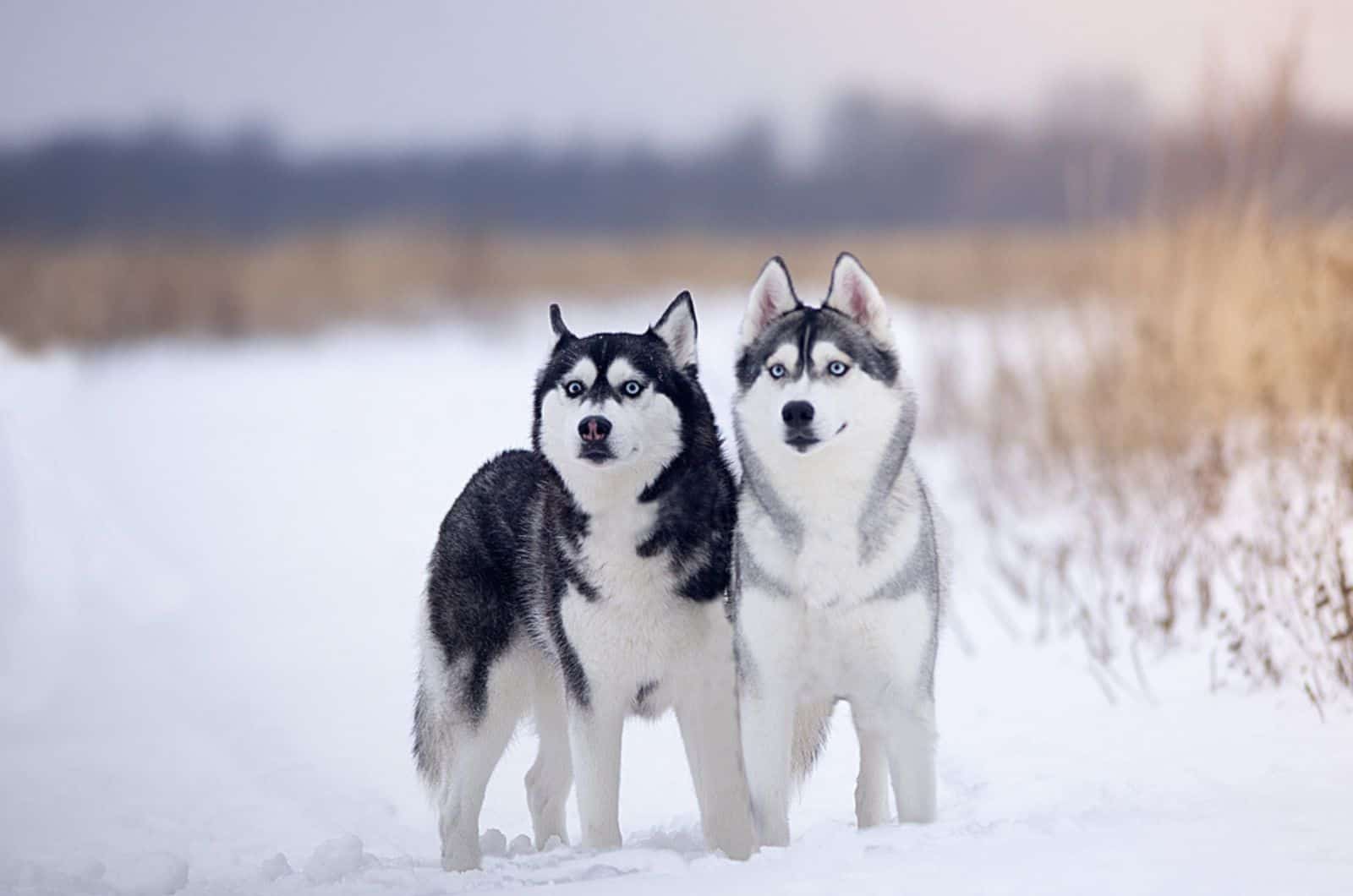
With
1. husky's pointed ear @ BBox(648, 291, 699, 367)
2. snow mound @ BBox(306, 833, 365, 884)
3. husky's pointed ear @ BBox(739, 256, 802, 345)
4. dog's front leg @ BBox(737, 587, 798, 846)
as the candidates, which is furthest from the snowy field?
husky's pointed ear @ BBox(739, 256, 802, 345)

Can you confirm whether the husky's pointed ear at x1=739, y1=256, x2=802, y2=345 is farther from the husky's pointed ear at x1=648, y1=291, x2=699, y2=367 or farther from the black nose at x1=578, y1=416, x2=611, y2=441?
the black nose at x1=578, y1=416, x2=611, y2=441

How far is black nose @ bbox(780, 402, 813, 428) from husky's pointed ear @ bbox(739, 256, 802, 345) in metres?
0.43

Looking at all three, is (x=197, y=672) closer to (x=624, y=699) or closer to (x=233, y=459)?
(x=624, y=699)

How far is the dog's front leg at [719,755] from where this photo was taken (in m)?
3.97

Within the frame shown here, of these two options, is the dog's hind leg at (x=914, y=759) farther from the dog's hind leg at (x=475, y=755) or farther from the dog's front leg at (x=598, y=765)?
the dog's hind leg at (x=475, y=755)

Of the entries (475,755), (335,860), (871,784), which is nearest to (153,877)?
(335,860)

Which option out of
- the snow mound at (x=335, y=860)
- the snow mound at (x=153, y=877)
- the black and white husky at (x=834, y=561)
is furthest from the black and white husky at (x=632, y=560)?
the snow mound at (x=153, y=877)

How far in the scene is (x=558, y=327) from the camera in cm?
430

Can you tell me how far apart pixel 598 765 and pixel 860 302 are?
148cm

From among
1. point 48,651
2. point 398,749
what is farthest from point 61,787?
point 48,651

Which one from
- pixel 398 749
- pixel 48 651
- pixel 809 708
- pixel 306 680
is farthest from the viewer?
pixel 48 651

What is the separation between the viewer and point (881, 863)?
3.47 meters

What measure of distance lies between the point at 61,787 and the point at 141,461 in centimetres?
800

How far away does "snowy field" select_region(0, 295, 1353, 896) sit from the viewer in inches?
143
